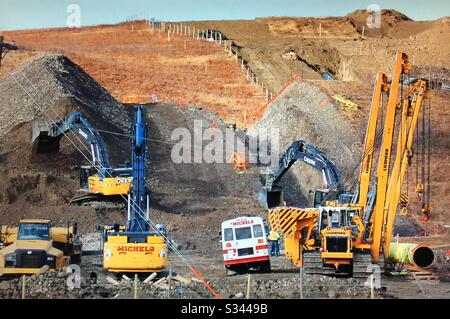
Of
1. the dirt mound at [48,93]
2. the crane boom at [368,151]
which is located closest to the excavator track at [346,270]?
the crane boom at [368,151]

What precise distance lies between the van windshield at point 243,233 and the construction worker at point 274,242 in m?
5.95

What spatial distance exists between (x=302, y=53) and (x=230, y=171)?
51.7 metres

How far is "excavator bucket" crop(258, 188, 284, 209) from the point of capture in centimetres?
5748

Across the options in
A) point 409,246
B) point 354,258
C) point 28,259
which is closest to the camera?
point 28,259

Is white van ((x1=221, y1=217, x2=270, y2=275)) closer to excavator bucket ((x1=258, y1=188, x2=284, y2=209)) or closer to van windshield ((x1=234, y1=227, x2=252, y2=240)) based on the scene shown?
van windshield ((x1=234, y1=227, x2=252, y2=240))

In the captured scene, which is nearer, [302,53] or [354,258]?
[354,258]

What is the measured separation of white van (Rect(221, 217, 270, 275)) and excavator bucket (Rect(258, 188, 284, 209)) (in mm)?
20420

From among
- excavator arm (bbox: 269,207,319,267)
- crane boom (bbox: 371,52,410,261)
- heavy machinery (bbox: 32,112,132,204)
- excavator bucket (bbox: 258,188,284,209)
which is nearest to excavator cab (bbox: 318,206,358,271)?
excavator arm (bbox: 269,207,319,267)

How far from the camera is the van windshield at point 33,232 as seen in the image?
3484 cm

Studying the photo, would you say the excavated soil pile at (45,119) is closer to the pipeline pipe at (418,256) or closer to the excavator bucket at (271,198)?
the excavator bucket at (271,198)

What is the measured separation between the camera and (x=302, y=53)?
382 feet
